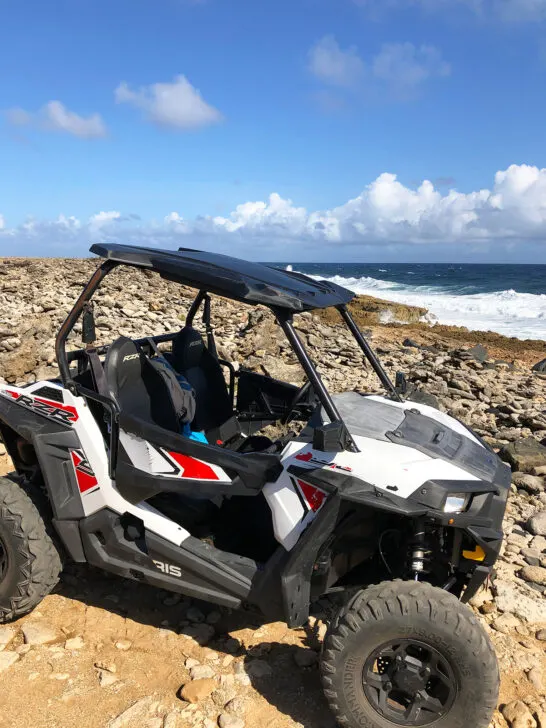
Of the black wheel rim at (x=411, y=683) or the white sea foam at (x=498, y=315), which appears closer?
the black wheel rim at (x=411, y=683)

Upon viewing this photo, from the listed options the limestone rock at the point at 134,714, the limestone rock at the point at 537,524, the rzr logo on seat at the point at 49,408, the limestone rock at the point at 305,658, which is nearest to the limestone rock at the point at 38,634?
the limestone rock at the point at 134,714

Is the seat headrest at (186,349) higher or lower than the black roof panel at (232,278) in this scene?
lower

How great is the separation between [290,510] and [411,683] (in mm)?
875

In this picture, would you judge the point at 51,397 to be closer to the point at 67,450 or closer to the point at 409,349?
the point at 67,450

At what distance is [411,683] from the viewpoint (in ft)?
8.07

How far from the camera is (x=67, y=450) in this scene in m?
3.20

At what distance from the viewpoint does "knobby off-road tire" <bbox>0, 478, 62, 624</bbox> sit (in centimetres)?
319

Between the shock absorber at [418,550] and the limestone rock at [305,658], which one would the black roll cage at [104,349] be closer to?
the shock absorber at [418,550]

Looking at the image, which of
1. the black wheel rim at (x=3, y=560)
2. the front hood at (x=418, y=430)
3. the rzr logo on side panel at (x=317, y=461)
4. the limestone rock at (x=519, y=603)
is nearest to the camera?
the rzr logo on side panel at (x=317, y=461)

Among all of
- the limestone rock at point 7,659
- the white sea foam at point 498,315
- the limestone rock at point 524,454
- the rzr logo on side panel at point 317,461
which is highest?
the rzr logo on side panel at point 317,461

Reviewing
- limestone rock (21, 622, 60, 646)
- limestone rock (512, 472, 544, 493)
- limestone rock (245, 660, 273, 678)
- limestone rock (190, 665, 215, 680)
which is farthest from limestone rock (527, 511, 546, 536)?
limestone rock (21, 622, 60, 646)

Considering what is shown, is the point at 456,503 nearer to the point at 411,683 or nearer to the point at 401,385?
the point at 411,683

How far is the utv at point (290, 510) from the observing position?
247 cm

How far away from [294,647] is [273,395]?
6.31 feet
